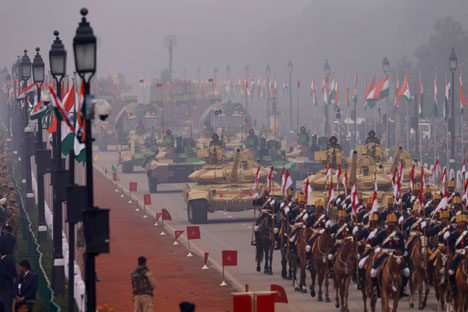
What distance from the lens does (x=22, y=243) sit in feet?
113

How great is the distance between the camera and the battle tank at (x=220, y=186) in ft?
144

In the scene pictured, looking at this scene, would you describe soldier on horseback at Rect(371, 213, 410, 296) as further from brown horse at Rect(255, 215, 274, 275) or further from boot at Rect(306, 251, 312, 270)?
brown horse at Rect(255, 215, 274, 275)

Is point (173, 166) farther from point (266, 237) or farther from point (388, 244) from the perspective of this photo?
point (388, 244)

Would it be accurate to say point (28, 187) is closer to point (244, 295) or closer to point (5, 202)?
point (5, 202)

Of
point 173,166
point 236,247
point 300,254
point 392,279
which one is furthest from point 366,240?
point 173,166

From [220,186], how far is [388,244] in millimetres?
20066

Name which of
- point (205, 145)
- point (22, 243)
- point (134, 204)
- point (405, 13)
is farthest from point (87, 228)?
point (405, 13)

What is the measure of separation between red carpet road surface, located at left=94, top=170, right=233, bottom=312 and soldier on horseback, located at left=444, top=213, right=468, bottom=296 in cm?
512

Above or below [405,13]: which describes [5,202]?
below

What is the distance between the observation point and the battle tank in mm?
43875

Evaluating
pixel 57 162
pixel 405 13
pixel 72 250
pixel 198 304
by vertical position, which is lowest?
pixel 198 304

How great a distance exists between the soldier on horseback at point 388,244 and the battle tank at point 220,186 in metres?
18.5

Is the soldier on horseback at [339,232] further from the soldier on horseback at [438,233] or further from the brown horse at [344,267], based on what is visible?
the soldier on horseback at [438,233]

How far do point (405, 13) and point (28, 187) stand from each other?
117m
